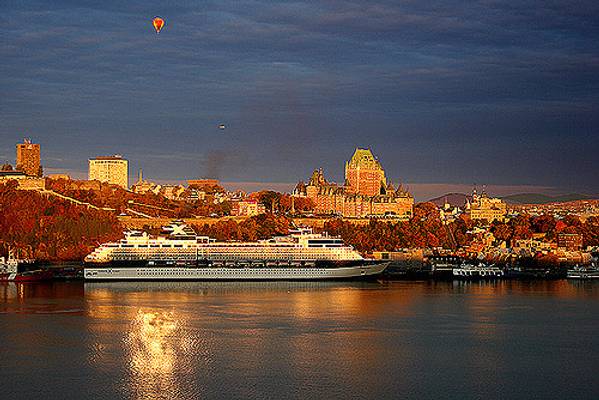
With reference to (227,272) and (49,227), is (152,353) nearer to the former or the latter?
Answer: (227,272)

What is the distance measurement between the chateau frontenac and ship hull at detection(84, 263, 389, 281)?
37.5m

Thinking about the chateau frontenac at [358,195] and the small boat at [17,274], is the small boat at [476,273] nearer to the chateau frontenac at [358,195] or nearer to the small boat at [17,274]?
the small boat at [17,274]

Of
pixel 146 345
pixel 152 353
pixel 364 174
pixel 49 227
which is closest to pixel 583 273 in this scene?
pixel 49 227

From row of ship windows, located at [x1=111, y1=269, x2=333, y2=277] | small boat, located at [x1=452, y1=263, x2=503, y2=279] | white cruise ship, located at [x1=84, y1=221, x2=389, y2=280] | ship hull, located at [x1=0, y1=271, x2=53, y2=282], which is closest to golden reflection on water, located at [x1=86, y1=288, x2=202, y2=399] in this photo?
row of ship windows, located at [x1=111, y1=269, x2=333, y2=277]

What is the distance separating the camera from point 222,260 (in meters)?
49.1

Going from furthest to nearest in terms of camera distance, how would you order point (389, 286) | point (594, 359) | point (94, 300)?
point (389, 286)
point (94, 300)
point (594, 359)

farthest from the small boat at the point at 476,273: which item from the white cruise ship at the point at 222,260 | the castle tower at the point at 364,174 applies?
the castle tower at the point at 364,174

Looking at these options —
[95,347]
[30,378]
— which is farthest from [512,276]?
[30,378]

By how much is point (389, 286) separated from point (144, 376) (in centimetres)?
2316

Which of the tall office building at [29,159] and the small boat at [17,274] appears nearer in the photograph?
the small boat at [17,274]

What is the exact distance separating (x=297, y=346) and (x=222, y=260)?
24.1 meters

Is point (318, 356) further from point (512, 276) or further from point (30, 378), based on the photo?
point (512, 276)

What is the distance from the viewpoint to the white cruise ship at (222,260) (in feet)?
153

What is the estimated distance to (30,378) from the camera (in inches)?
830
